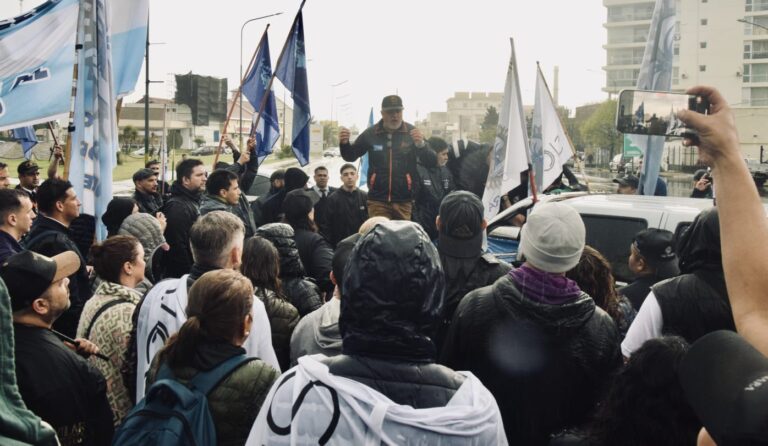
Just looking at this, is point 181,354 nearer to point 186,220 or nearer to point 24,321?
point 24,321

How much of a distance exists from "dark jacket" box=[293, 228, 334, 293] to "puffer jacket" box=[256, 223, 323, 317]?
1.21 metres

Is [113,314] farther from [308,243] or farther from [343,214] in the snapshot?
[343,214]

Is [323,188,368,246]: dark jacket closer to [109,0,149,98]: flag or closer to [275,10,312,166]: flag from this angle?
[275,10,312,166]: flag

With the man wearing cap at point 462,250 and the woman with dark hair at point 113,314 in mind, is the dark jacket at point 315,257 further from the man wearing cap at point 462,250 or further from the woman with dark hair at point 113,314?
the man wearing cap at point 462,250

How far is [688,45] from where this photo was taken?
83062 millimetres

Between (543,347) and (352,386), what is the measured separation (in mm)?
1175

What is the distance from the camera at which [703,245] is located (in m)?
3.24

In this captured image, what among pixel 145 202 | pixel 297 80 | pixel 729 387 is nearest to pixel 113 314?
pixel 729 387

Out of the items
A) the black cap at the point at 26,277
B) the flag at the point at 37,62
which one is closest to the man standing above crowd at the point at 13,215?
the flag at the point at 37,62

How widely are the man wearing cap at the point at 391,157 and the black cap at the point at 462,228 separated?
4.12m

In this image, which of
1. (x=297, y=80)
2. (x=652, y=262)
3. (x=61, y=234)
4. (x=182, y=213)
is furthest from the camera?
(x=297, y=80)

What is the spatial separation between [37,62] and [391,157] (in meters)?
3.59

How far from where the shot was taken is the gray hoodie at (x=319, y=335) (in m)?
3.23

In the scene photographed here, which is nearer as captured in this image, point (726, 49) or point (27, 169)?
point (27, 169)
